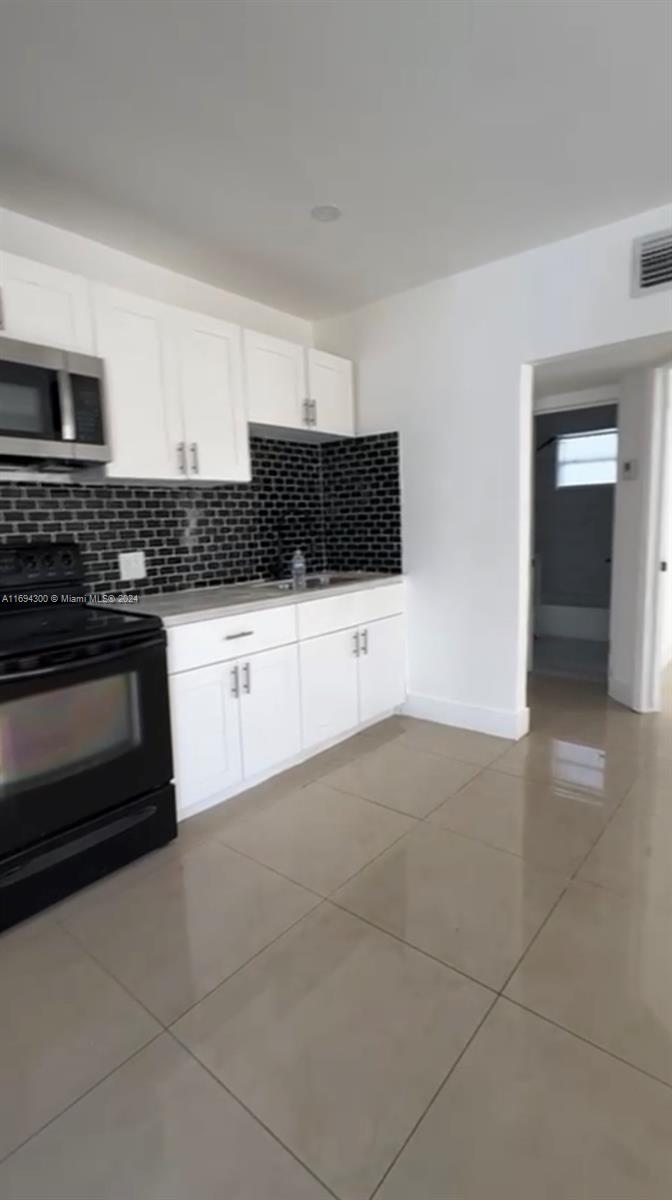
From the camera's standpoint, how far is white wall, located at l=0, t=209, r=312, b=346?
2.27 metres

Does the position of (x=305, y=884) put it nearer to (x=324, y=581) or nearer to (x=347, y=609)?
(x=347, y=609)

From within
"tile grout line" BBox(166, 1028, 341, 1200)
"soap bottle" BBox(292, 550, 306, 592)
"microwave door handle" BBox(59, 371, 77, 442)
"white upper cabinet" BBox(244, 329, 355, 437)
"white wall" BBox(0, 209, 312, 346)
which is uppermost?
"white wall" BBox(0, 209, 312, 346)

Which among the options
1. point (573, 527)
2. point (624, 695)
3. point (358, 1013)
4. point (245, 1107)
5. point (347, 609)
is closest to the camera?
point (245, 1107)

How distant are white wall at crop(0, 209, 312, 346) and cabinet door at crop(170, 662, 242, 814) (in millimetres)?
1820

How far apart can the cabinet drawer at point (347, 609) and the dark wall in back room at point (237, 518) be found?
0.24m

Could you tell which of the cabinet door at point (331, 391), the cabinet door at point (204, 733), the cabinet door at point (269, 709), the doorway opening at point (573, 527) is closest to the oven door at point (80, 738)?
the cabinet door at point (204, 733)

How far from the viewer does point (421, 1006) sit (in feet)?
4.75

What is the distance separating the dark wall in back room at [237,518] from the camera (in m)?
2.46

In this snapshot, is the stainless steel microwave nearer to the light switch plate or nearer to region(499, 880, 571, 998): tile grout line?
the light switch plate

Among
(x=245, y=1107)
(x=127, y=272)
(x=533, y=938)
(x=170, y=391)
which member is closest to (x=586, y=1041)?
(x=533, y=938)

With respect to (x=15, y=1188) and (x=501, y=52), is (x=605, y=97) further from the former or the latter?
(x=15, y=1188)

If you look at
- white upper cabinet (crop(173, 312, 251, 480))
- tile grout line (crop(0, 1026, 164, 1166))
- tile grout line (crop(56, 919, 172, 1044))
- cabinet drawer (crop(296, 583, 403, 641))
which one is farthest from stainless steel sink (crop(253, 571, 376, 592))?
tile grout line (crop(0, 1026, 164, 1166))

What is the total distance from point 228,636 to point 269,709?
0.45m

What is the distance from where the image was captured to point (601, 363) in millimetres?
2951
